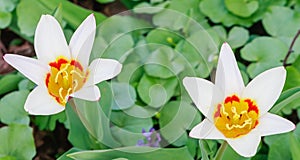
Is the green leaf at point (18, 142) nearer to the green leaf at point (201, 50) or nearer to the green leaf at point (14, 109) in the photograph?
the green leaf at point (14, 109)

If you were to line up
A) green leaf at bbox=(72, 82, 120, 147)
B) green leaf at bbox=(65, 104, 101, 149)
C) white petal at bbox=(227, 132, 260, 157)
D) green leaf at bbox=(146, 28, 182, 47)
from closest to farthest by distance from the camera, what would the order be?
white petal at bbox=(227, 132, 260, 157) < green leaf at bbox=(72, 82, 120, 147) < green leaf at bbox=(65, 104, 101, 149) < green leaf at bbox=(146, 28, 182, 47)

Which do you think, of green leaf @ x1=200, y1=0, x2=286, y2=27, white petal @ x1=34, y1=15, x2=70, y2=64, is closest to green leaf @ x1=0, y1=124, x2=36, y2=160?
white petal @ x1=34, y1=15, x2=70, y2=64

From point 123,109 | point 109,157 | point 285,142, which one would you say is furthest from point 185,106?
point 109,157

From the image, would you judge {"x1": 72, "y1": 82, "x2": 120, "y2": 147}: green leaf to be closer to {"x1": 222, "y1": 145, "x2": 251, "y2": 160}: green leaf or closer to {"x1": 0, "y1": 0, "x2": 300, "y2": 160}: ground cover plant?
{"x1": 0, "y1": 0, "x2": 300, "y2": 160}: ground cover plant

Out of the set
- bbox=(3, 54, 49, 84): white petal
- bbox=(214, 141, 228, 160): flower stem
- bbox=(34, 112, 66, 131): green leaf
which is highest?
bbox=(3, 54, 49, 84): white petal

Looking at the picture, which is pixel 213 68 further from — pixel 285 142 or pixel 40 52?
pixel 40 52

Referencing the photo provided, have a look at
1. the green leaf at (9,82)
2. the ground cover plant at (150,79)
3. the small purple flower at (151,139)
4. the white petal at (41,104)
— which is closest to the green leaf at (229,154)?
the ground cover plant at (150,79)
